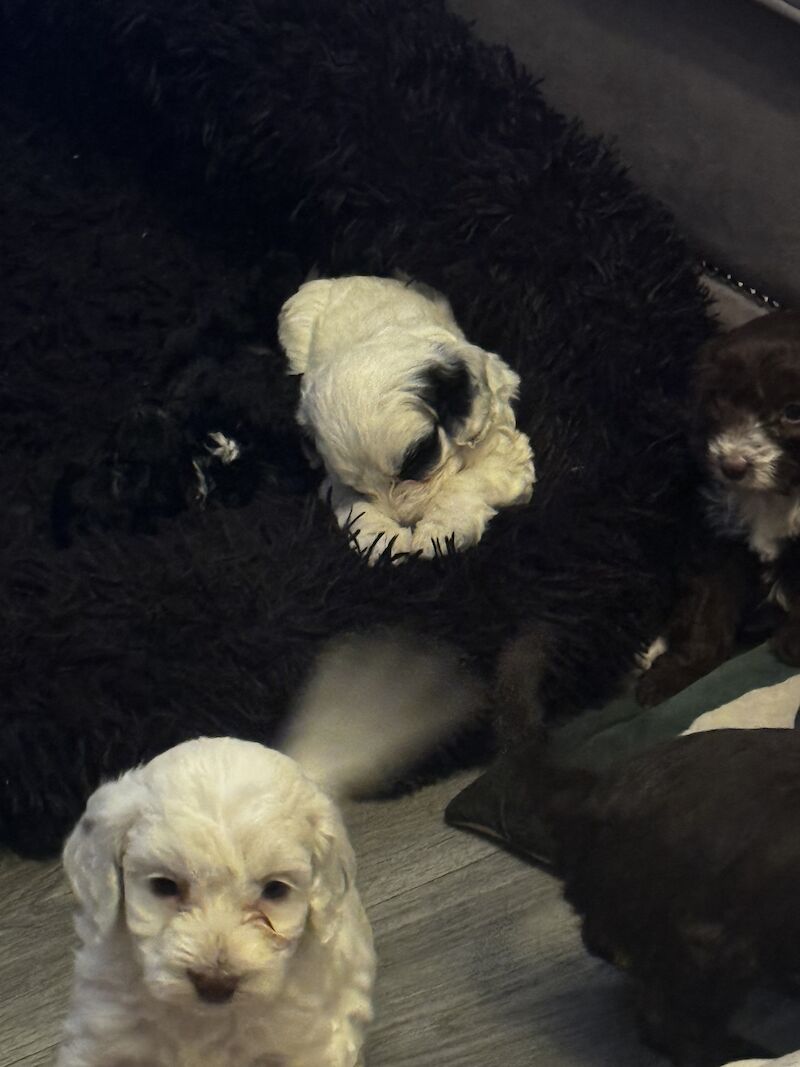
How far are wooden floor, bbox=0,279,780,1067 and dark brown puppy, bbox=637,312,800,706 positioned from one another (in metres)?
0.49

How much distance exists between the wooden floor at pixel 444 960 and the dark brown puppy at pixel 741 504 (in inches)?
19.4

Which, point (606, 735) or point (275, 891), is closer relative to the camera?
point (275, 891)

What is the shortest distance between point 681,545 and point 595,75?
1.06 m

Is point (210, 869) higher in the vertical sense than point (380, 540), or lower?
higher

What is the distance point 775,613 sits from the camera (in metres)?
2.39

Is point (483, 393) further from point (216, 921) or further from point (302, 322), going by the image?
point (216, 921)

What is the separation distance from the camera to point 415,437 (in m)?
2.44

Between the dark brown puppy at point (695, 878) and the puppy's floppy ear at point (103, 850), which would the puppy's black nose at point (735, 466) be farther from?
the puppy's floppy ear at point (103, 850)

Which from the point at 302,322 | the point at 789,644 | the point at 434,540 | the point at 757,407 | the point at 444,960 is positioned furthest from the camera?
the point at 302,322

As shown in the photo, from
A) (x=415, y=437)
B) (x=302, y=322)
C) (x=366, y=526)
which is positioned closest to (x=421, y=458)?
(x=415, y=437)

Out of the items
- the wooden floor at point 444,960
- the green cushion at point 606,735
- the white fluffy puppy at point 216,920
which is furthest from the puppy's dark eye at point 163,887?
the green cushion at point 606,735

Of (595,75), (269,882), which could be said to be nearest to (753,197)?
(595,75)

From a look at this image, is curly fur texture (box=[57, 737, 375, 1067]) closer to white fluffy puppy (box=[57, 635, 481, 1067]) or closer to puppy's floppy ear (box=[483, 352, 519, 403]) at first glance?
white fluffy puppy (box=[57, 635, 481, 1067])

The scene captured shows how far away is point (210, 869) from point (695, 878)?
0.57 m
